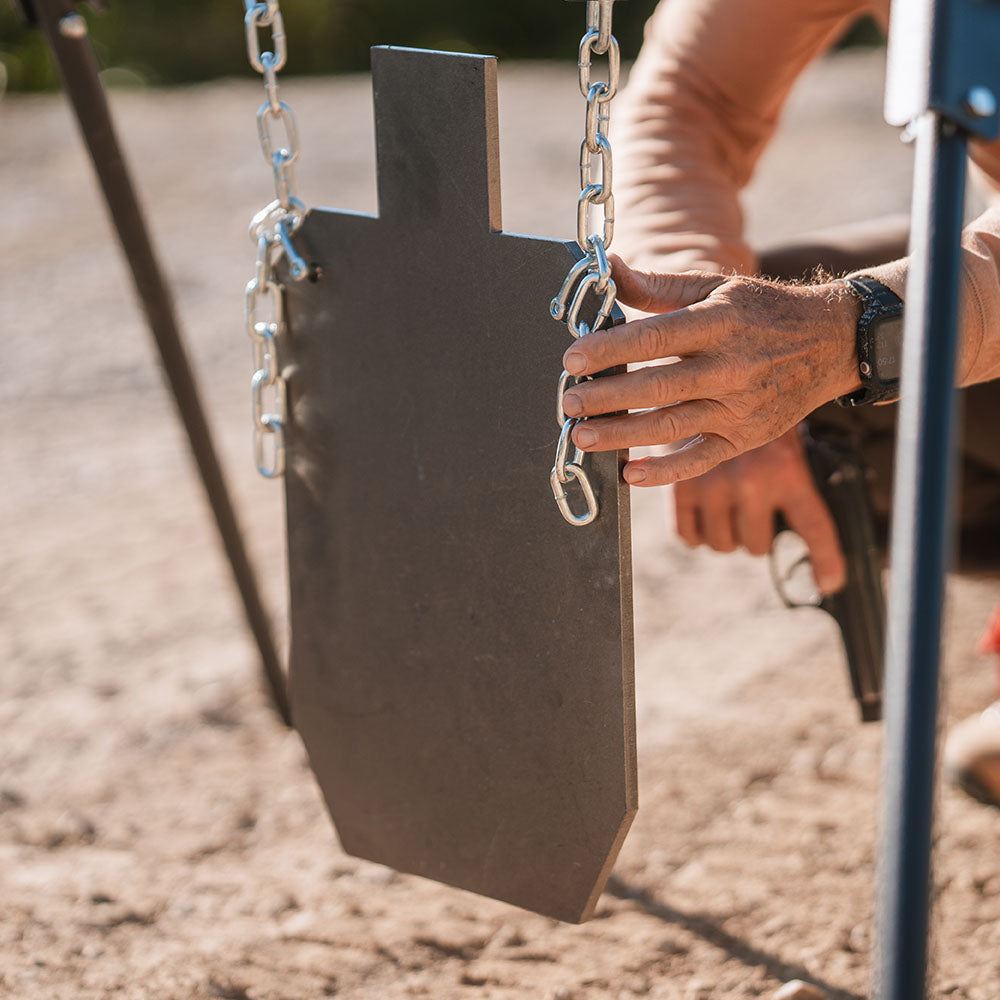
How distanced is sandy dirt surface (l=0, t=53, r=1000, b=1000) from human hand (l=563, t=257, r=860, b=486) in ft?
1.98

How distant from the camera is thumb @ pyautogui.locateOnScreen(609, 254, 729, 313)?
0.92 m

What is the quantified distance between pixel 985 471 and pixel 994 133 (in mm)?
1088

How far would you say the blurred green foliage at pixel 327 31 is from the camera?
369 inches

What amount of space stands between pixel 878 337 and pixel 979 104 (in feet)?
1.13

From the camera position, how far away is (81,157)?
16.4ft

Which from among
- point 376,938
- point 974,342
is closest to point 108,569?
point 376,938

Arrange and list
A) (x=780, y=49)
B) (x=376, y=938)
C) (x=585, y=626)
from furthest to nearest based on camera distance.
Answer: (x=780, y=49), (x=376, y=938), (x=585, y=626)

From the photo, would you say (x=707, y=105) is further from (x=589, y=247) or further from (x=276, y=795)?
(x=276, y=795)

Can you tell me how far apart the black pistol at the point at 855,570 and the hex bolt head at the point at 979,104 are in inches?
31.1

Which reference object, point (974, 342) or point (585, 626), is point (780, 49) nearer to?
point (974, 342)

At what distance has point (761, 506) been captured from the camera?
137 centimetres

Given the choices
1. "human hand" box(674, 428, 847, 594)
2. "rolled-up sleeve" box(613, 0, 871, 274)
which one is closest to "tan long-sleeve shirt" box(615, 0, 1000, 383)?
"rolled-up sleeve" box(613, 0, 871, 274)

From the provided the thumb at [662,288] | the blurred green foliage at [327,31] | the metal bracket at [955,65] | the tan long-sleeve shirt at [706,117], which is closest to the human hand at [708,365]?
the thumb at [662,288]

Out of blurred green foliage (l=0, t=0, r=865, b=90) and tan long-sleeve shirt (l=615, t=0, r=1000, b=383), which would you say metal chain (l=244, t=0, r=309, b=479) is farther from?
blurred green foliage (l=0, t=0, r=865, b=90)
